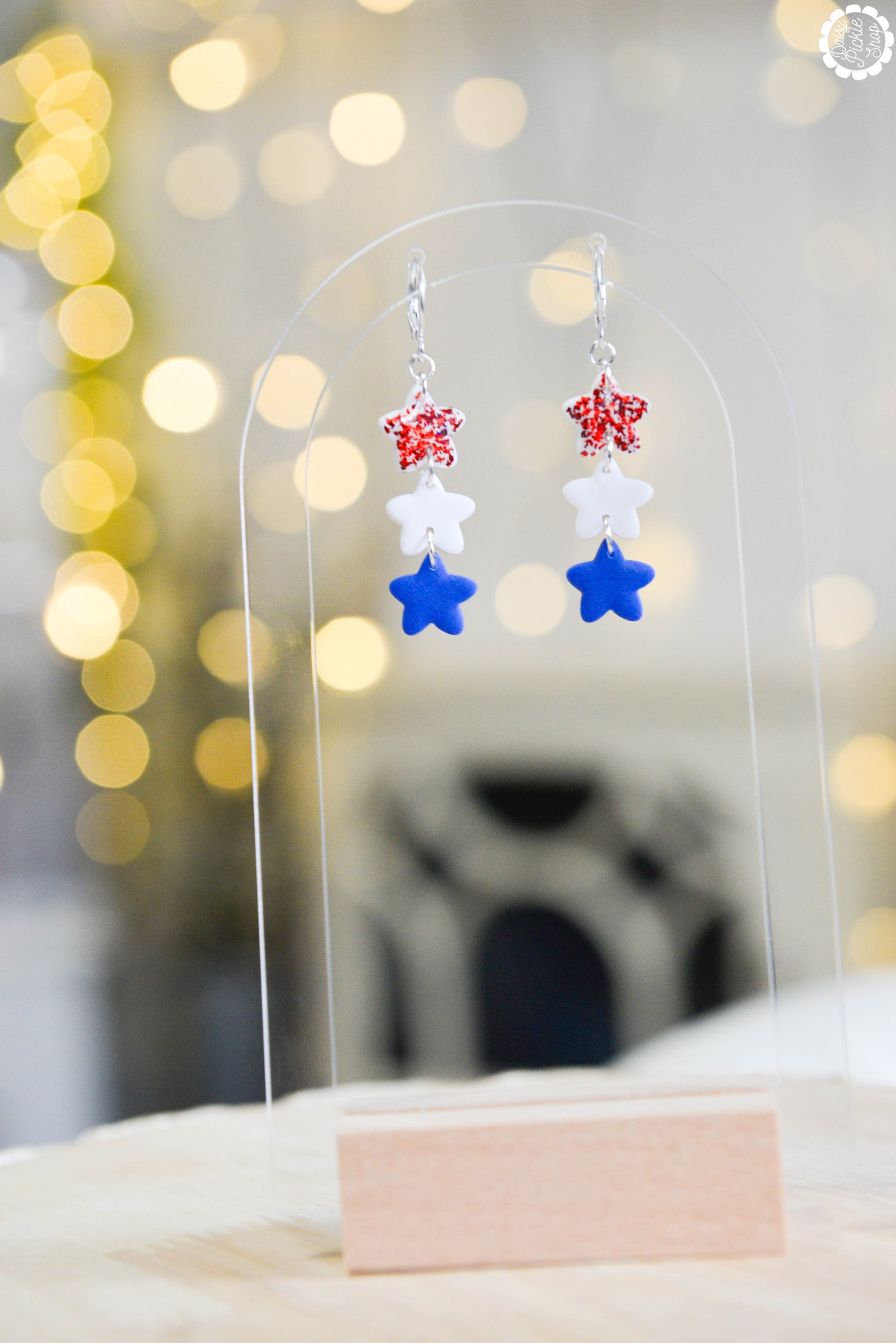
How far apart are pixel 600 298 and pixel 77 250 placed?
1388 mm

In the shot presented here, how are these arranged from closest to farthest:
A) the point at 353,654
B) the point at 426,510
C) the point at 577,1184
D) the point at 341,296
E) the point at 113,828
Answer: the point at 577,1184, the point at 426,510, the point at 341,296, the point at 353,654, the point at 113,828

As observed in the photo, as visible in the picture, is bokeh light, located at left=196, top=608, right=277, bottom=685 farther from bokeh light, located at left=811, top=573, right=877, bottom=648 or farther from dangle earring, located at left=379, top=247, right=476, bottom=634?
dangle earring, located at left=379, top=247, right=476, bottom=634

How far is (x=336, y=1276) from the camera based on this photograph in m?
0.47

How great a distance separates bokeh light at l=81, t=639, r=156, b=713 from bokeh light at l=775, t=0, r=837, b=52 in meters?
1.27

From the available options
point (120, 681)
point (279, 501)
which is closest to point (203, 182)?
point (120, 681)

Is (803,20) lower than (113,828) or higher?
higher

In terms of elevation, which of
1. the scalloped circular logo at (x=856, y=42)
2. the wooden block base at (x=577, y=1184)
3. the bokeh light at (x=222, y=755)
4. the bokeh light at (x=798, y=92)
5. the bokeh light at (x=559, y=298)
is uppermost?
the scalloped circular logo at (x=856, y=42)

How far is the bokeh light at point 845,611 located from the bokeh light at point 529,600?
1.19 ft

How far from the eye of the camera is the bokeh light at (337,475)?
161 cm

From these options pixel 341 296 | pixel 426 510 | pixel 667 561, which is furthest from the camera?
pixel 667 561

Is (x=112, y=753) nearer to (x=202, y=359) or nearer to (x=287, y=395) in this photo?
(x=202, y=359)

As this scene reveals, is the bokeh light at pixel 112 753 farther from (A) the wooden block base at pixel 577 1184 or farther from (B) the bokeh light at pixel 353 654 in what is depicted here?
(A) the wooden block base at pixel 577 1184

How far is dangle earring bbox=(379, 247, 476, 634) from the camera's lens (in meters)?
0.65

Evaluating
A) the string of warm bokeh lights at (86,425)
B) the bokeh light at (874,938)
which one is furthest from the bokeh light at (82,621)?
the bokeh light at (874,938)
